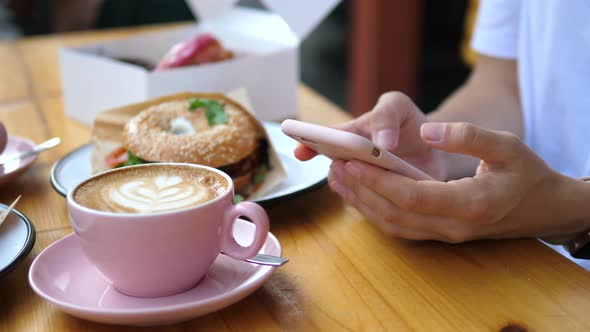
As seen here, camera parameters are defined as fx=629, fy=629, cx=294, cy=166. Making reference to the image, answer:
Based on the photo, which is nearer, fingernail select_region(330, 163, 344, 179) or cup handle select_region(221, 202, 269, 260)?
cup handle select_region(221, 202, 269, 260)

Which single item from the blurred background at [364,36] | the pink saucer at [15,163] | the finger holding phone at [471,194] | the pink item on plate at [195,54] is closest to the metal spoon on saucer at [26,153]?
the pink saucer at [15,163]

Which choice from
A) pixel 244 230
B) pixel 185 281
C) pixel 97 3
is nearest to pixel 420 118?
pixel 244 230

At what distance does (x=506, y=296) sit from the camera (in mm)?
608

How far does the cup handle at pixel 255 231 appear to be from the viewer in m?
0.58

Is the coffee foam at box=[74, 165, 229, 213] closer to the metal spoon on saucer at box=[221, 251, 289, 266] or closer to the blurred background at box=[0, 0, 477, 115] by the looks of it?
the metal spoon on saucer at box=[221, 251, 289, 266]

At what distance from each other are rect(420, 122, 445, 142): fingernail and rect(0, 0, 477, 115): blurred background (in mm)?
2389

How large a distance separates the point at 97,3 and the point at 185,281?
9.38 ft

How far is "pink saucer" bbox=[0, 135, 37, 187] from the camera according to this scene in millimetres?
878

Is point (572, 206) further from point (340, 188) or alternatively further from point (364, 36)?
point (364, 36)

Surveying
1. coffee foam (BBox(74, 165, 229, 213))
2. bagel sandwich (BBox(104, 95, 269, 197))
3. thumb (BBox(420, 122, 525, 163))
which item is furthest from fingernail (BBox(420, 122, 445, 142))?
bagel sandwich (BBox(104, 95, 269, 197))

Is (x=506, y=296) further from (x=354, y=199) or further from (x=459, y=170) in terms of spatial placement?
(x=459, y=170)

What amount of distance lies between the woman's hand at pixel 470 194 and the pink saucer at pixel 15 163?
467 millimetres

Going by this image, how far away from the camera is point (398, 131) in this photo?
2.61 ft

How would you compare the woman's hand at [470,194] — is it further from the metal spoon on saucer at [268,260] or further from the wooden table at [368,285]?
the metal spoon on saucer at [268,260]
